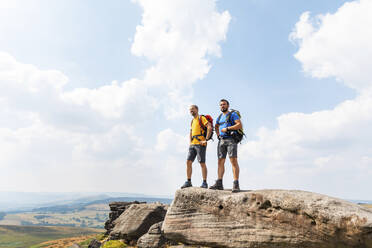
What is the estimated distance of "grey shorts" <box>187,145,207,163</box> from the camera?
14898mm

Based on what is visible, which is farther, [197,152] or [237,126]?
[197,152]

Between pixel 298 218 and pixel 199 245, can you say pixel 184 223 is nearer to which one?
pixel 199 245

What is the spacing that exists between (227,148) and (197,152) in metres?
1.84

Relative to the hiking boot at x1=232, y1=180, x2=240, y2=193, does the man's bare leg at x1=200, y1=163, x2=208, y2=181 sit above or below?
above

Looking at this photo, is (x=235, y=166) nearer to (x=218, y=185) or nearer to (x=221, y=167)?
(x=221, y=167)

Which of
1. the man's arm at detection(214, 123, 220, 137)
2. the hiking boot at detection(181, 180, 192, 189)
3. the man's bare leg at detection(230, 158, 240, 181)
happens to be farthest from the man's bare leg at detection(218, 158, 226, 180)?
the hiking boot at detection(181, 180, 192, 189)

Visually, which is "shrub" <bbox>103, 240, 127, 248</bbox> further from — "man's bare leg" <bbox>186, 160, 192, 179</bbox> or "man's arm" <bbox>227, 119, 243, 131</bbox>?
"man's arm" <bbox>227, 119, 243, 131</bbox>

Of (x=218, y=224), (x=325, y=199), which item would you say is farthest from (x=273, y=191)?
(x=218, y=224)

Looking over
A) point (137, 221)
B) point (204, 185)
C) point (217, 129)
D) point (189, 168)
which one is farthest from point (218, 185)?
point (137, 221)

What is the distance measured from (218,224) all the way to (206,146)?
4.38 meters

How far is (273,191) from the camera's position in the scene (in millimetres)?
12766

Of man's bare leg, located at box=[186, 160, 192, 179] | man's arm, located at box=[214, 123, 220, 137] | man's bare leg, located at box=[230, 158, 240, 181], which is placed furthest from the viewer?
man's bare leg, located at box=[186, 160, 192, 179]

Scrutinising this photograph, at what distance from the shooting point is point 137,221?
74.4 ft

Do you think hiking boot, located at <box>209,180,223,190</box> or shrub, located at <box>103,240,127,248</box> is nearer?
hiking boot, located at <box>209,180,223,190</box>
